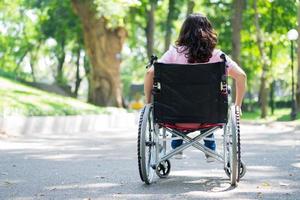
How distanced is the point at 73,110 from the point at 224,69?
14348mm

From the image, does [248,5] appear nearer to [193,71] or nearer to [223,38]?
[223,38]

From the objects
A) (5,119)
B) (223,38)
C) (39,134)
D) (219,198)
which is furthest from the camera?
(223,38)

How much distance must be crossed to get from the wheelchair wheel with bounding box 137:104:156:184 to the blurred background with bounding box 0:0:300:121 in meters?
10.5

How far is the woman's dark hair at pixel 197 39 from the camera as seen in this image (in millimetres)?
6285

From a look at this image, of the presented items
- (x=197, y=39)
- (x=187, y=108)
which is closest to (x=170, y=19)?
(x=197, y=39)

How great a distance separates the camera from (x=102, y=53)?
99.7 ft

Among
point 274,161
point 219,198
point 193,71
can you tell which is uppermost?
point 193,71

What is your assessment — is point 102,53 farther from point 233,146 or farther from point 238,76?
point 233,146

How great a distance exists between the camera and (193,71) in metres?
6.10

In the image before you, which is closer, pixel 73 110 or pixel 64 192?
pixel 64 192

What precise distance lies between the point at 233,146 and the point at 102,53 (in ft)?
81.6

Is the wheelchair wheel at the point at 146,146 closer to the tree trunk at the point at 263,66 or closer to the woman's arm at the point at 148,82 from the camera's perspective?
the woman's arm at the point at 148,82

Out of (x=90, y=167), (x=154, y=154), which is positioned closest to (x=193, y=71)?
(x=154, y=154)

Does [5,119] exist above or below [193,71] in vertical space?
below
